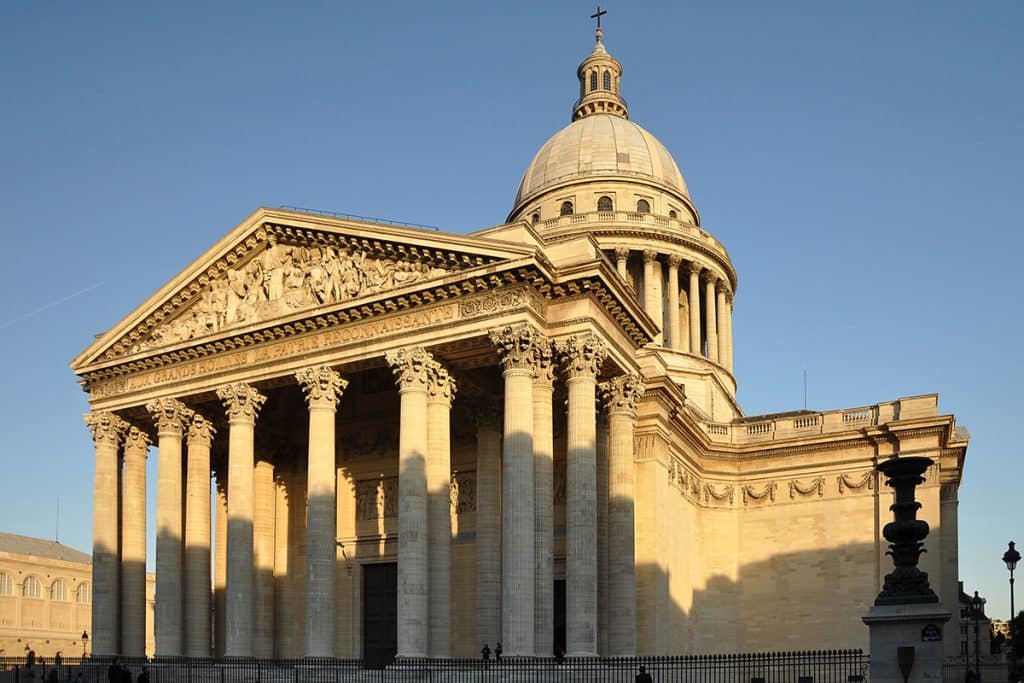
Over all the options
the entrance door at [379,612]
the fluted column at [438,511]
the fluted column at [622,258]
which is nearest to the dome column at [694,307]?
the fluted column at [622,258]

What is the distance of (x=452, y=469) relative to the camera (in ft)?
142

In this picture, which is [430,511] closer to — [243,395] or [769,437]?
[243,395]

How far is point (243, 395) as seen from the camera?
3956 centimetres

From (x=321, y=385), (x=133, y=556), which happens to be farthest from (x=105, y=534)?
(x=321, y=385)

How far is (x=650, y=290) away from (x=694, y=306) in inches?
133

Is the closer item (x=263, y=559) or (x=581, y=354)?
(x=581, y=354)

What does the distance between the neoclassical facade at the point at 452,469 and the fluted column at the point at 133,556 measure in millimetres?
88

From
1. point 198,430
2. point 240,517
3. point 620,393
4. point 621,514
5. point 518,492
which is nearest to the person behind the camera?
point 518,492

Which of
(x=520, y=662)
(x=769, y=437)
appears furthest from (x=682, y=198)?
(x=520, y=662)

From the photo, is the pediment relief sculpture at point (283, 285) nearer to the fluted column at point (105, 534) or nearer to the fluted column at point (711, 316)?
the fluted column at point (105, 534)

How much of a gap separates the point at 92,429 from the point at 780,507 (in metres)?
31.8

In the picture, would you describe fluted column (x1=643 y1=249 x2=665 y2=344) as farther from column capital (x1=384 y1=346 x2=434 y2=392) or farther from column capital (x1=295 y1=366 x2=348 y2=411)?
column capital (x1=384 y1=346 x2=434 y2=392)

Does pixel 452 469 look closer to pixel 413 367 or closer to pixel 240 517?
pixel 240 517

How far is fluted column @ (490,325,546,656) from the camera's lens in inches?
1271
